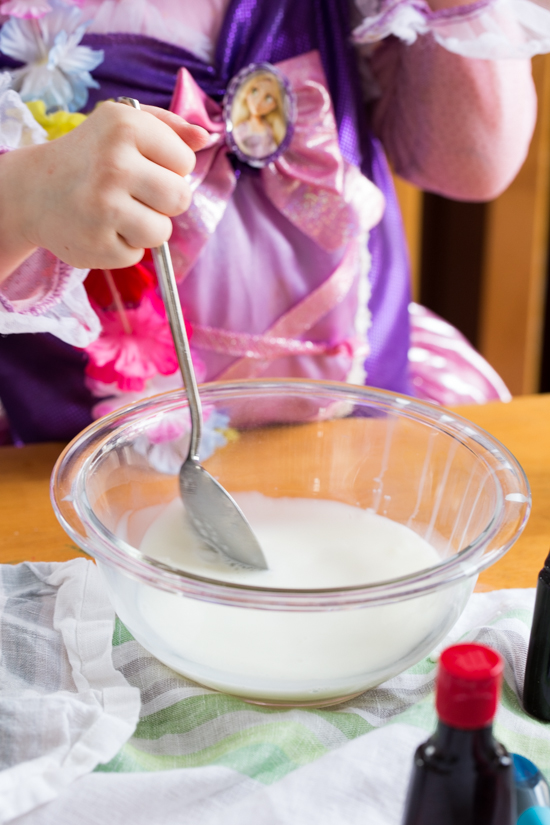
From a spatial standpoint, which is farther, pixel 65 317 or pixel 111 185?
pixel 65 317

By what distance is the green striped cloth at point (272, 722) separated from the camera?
0.37 m

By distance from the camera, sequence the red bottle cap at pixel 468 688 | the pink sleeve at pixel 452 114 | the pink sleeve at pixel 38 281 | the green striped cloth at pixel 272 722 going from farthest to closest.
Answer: the pink sleeve at pixel 452 114 → the pink sleeve at pixel 38 281 → the green striped cloth at pixel 272 722 → the red bottle cap at pixel 468 688

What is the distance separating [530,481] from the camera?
0.63 meters

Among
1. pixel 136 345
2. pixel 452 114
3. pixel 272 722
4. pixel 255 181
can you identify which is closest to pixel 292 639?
pixel 272 722

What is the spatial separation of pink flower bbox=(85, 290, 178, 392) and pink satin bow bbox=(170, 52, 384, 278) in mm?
47

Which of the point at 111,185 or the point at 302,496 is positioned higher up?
the point at 111,185

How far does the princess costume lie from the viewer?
25.0 inches

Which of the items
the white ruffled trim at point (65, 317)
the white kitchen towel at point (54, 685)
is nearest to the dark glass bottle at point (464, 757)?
the white kitchen towel at point (54, 685)

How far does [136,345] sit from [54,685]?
33 cm

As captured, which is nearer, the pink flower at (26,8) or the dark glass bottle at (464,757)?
the dark glass bottle at (464,757)

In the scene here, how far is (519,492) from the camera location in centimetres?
44

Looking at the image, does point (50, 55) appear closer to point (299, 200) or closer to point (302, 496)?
point (299, 200)

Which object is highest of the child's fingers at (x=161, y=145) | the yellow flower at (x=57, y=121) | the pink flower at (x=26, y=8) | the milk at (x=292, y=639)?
the pink flower at (x=26, y=8)

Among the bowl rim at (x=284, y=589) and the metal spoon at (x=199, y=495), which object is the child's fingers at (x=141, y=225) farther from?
the bowl rim at (x=284, y=589)
